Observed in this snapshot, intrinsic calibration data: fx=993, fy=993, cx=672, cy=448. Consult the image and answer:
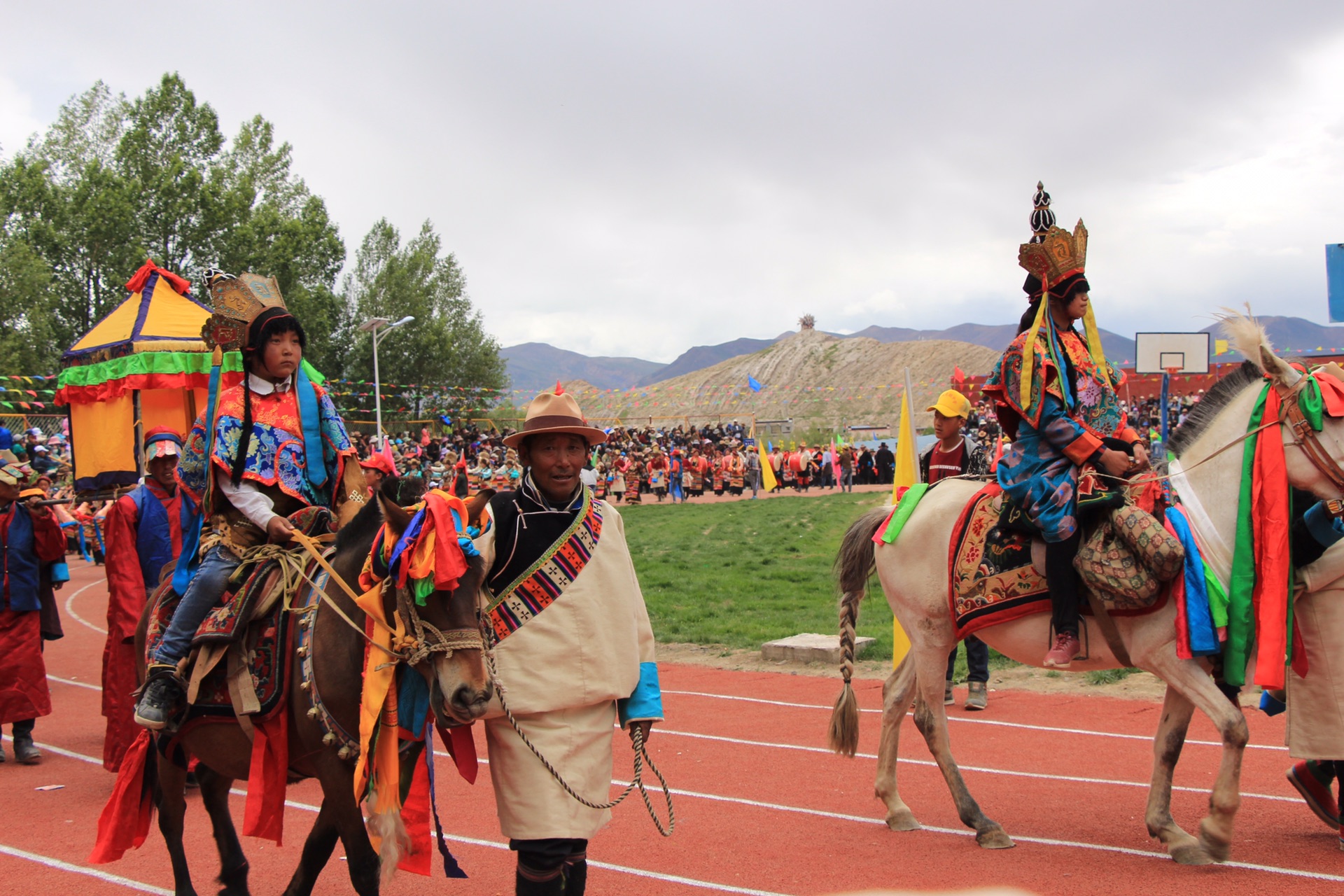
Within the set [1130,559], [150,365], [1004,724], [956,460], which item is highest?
[150,365]

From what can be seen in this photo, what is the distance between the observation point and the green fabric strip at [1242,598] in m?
4.82

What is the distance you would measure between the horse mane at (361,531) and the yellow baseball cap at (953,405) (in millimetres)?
4824

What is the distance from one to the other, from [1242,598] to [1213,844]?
3.95 ft

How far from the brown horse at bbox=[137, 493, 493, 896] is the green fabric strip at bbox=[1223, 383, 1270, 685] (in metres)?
3.66

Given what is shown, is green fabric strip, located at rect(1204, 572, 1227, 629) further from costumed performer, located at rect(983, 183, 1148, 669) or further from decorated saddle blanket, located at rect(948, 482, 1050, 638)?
decorated saddle blanket, located at rect(948, 482, 1050, 638)

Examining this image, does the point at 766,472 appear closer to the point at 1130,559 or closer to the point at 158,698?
the point at 1130,559

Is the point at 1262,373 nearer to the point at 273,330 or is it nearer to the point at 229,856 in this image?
the point at 273,330

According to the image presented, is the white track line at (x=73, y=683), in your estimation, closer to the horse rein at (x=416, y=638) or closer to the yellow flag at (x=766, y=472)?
the horse rein at (x=416, y=638)

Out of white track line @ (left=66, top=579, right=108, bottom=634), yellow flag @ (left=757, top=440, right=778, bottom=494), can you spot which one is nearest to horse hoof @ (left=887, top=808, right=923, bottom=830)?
white track line @ (left=66, top=579, right=108, bottom=634)

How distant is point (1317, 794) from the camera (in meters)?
5.23

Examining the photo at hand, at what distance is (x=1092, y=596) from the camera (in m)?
5.19

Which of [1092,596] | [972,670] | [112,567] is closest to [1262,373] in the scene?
[1092,596]

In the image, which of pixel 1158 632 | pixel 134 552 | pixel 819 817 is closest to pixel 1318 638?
pixel 1158 632

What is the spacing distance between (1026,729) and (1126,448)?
333cm
